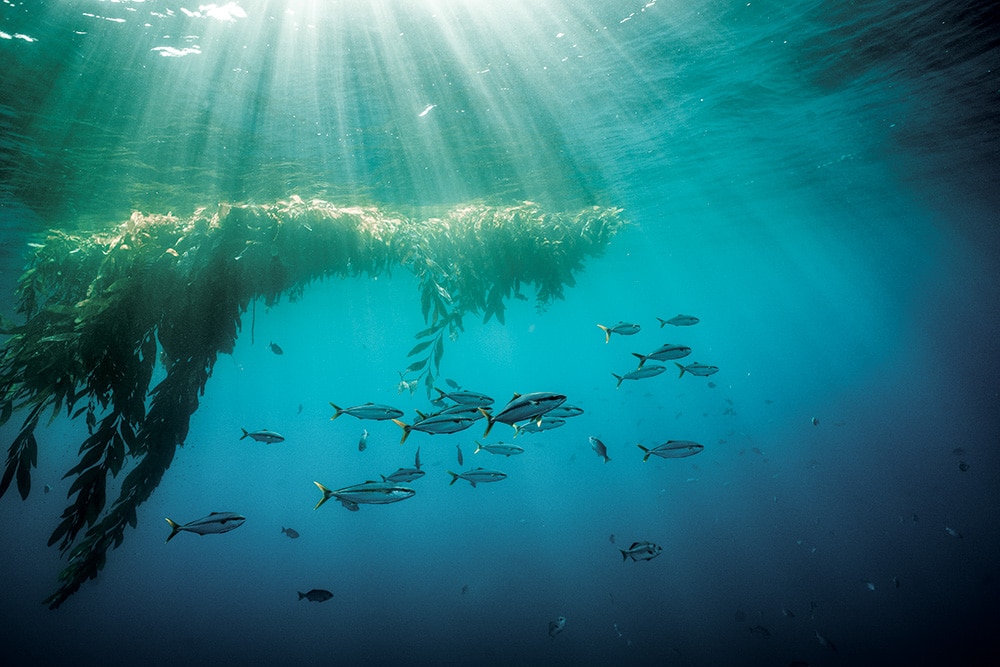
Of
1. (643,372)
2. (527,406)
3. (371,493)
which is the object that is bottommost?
(643,372)

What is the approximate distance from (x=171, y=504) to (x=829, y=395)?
76.5 metres

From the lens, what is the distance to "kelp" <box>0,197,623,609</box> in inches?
237

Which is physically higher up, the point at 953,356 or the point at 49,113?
the point at 49,113

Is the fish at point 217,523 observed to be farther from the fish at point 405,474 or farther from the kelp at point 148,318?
Answer: the fish at point 405,474

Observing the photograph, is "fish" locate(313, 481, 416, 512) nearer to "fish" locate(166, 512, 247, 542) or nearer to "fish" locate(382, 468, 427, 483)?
"fish" locate(166, 512, 247, 542)

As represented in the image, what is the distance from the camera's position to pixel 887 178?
20188 mm

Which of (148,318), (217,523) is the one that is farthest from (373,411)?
(148,318)

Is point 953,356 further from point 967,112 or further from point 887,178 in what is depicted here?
point 967,112

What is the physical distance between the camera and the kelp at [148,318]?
19.8 ft

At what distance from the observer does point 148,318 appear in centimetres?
673

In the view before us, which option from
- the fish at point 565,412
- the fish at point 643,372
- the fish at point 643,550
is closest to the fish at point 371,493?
the fish at point 565,412

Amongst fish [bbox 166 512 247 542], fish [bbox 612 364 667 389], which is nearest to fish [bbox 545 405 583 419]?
fish [bbox 612 364 667 389]

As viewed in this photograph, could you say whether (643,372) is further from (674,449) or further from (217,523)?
(217,523)

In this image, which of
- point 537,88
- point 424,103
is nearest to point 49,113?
point 424,103
